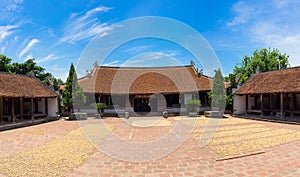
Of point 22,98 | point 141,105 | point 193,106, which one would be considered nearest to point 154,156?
point 193,106

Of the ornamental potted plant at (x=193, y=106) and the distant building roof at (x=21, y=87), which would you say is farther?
A: the ornamental potted plant at (x=193, y=106)

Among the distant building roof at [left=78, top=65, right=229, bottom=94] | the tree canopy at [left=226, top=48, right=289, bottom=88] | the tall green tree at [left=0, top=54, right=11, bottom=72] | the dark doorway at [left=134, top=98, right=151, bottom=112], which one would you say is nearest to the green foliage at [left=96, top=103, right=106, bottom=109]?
the distant building roof at [left=78, top=65, right=229, bottom=94]

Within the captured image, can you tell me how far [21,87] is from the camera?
17156 mm

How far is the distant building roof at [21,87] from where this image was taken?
15.1 meters

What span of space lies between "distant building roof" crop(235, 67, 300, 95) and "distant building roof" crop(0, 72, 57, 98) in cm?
1952

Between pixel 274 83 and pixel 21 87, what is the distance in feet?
74.0

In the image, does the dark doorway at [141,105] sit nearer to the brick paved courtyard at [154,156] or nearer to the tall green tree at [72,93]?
the tall green tree at [72,93]

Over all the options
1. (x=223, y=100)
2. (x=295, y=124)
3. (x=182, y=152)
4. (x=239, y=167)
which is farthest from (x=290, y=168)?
(x=223, y=100)

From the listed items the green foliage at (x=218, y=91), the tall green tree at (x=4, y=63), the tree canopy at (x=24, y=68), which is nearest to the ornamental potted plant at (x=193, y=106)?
the green foliage at (x=218, y=91)

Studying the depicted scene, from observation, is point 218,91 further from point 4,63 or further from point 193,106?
point 4,63

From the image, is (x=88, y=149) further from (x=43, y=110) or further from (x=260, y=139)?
(x=43, y=110)

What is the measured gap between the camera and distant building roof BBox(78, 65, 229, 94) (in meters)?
22.5

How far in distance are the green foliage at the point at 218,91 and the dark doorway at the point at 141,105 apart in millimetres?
7727

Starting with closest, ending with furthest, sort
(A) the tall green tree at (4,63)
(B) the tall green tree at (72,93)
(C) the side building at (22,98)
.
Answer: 1. (C) the side building at (22,98)
2. (B) the tall green tree at (72,93)
3. (A) the tall green tree at (4,63)
